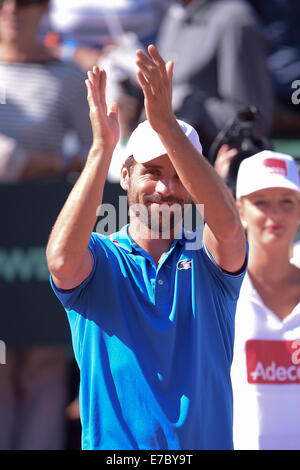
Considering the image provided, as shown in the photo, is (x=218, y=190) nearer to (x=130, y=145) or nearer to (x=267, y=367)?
(x=130, y=145)

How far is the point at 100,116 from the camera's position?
2875mm

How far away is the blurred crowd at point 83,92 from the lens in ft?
15.8

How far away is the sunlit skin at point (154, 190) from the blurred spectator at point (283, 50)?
3.47 metres

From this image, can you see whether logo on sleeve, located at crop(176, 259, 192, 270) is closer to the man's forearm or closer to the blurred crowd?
the man's forearm

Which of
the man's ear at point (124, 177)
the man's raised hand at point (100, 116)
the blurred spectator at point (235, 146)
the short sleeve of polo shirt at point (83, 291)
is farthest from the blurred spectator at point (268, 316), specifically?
the man's raised hand at point (100, 116)

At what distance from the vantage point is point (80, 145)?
201 inches

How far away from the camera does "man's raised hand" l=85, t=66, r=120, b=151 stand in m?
2.86

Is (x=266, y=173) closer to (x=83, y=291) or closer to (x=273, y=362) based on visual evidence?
(x=273, y=362)

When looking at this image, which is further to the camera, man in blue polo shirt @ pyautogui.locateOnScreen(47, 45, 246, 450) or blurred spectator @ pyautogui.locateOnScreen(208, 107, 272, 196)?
blurred spectator @ pyautogui.locateOnScreen(208, 107, 272, 196)

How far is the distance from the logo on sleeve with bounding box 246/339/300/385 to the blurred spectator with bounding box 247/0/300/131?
273 centimetres

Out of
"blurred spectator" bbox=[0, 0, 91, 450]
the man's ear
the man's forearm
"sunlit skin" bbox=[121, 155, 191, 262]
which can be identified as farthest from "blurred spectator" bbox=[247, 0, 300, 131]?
the man's forearm

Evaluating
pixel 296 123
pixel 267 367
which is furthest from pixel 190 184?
pixel 296 123

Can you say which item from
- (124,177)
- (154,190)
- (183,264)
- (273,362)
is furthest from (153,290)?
(273,362)

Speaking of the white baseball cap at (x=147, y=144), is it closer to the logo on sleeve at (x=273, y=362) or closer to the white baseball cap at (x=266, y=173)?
the white baseball cap at (x=266, y=173)
